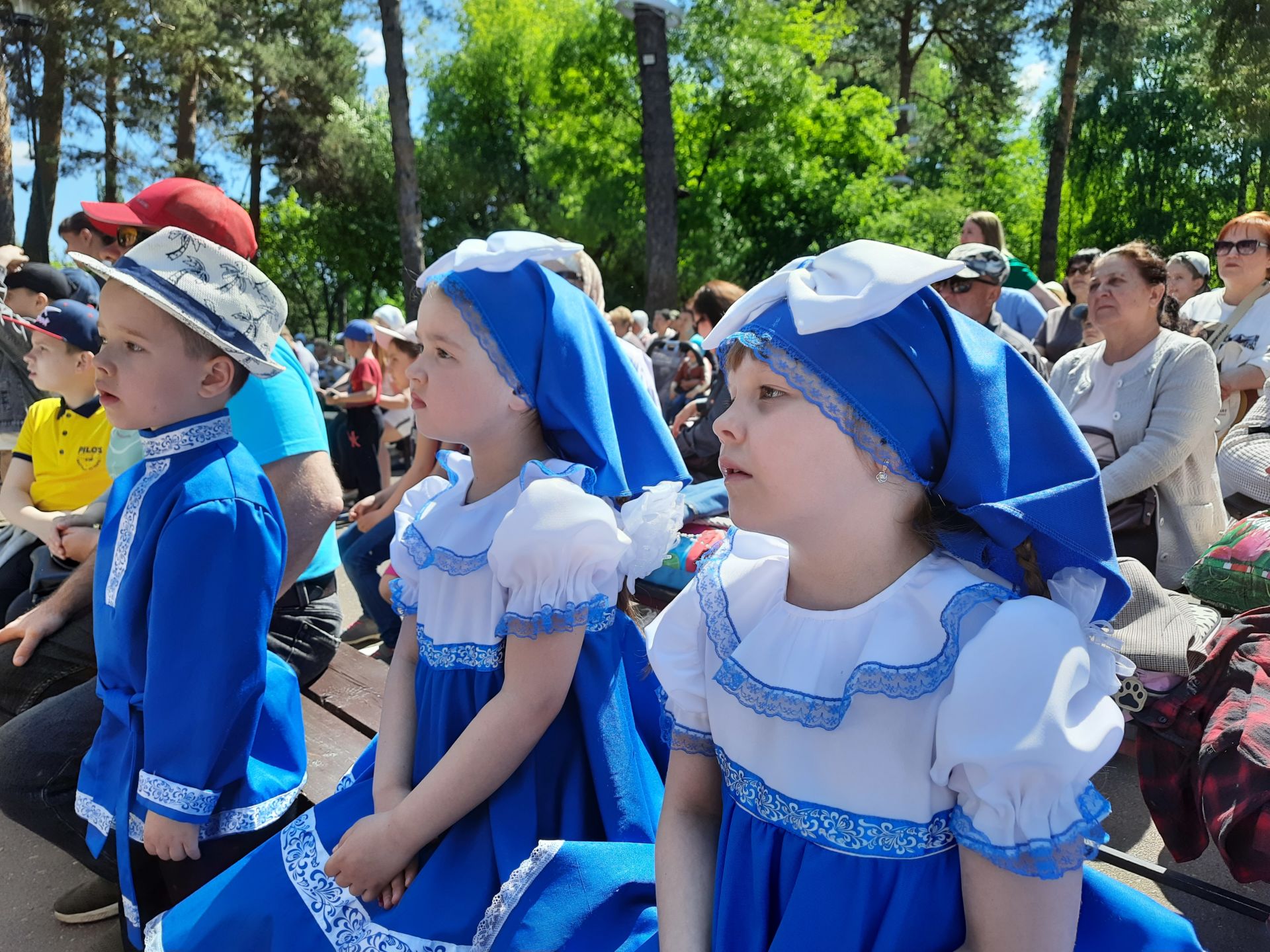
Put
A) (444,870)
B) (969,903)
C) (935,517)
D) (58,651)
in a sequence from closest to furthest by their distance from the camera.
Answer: (969,903) < (935,517) < (444,870) < (58,651)

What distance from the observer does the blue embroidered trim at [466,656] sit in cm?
170

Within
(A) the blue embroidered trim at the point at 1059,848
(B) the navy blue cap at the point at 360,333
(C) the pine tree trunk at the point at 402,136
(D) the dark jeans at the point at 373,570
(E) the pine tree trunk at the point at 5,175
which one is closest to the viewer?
(A) the blue embroidered trim at the point at 1059,848

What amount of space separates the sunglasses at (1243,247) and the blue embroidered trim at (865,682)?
14.5ft

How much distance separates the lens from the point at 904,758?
1.17 metres

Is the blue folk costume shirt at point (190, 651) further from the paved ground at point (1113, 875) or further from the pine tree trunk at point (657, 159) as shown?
the pine tree trunk at point (657, 159)

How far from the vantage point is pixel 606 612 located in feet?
5.69

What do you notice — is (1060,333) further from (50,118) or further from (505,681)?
(50,118)

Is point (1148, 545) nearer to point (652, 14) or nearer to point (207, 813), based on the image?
point (207, 813)

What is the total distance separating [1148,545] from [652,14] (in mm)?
9963

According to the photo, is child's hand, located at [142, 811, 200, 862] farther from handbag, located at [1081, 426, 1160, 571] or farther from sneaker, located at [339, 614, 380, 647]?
handbag, located at [1081, 426, 1160, 571]

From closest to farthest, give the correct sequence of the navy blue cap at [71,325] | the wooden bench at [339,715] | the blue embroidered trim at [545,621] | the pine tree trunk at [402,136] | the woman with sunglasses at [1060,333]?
the blue embroidered trim at [545,621] < the wooden bench at [339,715] < the navy blue cap at [71,325] < the woman with sunglasses at [1060,333] < the pine tree trunk at [402,136]

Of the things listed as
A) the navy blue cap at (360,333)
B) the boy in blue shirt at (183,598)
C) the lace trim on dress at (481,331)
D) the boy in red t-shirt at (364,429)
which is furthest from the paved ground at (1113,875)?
the navy blue cap at (360,333)

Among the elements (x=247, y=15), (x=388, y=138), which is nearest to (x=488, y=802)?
(x=247, y=15)

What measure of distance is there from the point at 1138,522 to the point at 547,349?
255 centimetres
